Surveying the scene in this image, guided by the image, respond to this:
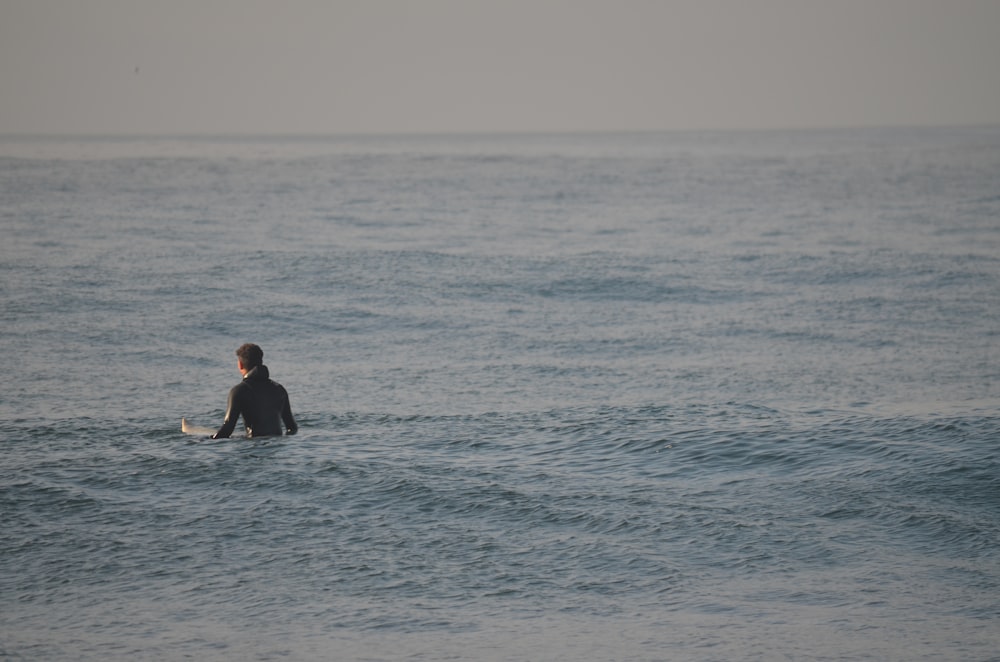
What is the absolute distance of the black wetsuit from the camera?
14630 millimetres

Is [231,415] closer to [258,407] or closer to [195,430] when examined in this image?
[258,407]

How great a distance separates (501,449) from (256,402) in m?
3.20

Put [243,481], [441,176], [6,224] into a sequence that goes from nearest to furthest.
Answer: [243,481] < [6,224] < [441,176]

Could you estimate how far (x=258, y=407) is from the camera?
14.9 m

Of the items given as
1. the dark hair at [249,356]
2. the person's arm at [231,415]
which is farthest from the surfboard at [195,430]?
the dark hair at [249,356]

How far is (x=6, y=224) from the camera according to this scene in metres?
44.7

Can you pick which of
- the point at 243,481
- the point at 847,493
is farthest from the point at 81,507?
the point at 847,493

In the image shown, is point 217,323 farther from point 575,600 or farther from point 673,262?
point 575,600

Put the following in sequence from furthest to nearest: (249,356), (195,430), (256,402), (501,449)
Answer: (195,430), (501,449), (256,402), (249,356)

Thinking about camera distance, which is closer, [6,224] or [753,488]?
[753,488]

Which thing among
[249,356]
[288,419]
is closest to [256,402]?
[288,419]

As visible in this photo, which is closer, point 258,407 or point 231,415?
point 231,415

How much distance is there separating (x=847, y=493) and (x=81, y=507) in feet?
27.1

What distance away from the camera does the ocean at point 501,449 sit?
9.55 meters
